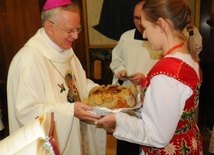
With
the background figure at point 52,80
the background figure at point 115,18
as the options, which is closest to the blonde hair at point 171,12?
the background figure at point 52,80

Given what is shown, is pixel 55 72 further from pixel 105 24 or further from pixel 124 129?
pixel 105 24

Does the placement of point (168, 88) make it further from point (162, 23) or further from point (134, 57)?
point (134, 57)

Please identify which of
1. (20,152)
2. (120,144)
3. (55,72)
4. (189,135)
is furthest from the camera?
(120,144)

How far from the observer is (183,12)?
1186 millimetres

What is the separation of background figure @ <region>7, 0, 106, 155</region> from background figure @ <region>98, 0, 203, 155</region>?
0.42m

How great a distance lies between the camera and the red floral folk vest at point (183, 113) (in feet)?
Answer: 3.70

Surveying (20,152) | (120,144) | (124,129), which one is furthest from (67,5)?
(120,144)

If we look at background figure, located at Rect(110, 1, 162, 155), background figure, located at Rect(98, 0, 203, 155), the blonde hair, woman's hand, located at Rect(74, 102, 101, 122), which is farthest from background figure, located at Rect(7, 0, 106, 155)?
background figure, located at Rect(110, 1, 162, 155)

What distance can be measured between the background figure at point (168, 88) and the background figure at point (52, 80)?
415mm

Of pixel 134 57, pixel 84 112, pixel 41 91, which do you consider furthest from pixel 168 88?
pixel 134 57

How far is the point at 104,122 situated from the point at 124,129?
15 centimetres

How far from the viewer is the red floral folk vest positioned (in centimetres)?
113

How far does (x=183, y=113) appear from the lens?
124 cm

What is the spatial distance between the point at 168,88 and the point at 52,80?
0.90m
